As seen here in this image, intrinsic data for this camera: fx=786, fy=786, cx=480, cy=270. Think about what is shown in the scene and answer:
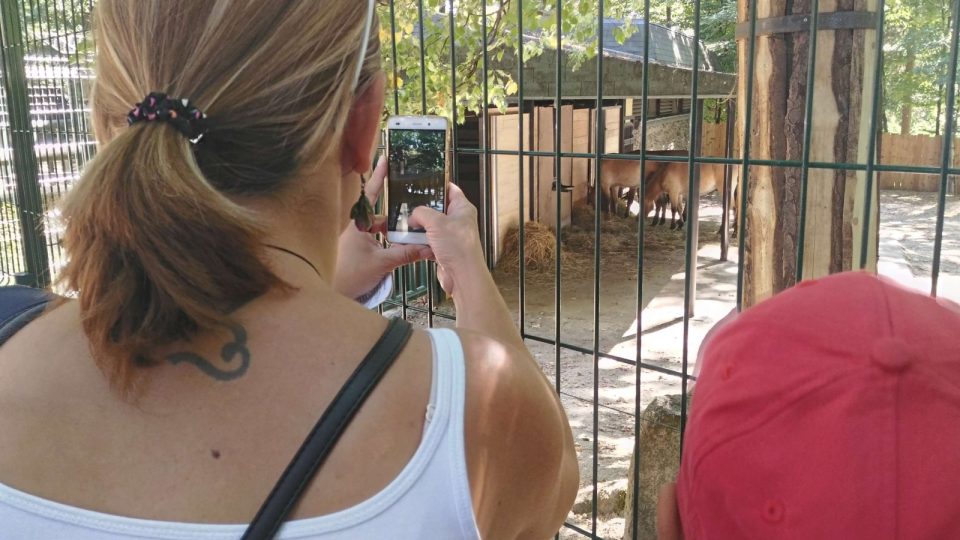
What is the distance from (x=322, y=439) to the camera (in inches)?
34.2

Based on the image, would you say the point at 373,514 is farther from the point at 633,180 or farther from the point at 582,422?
the point at 633,180

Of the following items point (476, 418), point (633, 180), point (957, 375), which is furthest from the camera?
point (633, 180)

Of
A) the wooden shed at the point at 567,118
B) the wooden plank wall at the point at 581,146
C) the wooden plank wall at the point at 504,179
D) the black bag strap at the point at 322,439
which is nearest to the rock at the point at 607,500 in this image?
the wooden shed at the point at 567,118

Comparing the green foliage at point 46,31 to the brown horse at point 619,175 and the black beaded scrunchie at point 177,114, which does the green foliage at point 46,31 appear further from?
the brown horse at point 619,175

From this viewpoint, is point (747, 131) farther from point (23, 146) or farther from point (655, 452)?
point (23, 146)

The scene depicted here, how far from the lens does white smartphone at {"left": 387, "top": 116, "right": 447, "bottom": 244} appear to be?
69.6 inches

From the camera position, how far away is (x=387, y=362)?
920 millimetres

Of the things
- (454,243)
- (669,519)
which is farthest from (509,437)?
(454,243)

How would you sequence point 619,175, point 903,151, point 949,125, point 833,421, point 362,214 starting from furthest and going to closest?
1. point 903,151
2. point 619,175
3. point 362,214
4. point 949,125
5. point 833,421

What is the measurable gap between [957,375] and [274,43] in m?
0.85

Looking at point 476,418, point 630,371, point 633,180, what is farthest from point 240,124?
point 633,180

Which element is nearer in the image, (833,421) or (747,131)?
(833,421)

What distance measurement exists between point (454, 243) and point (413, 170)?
0.36m

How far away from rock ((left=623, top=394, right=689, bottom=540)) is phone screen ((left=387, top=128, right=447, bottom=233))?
1.37m
